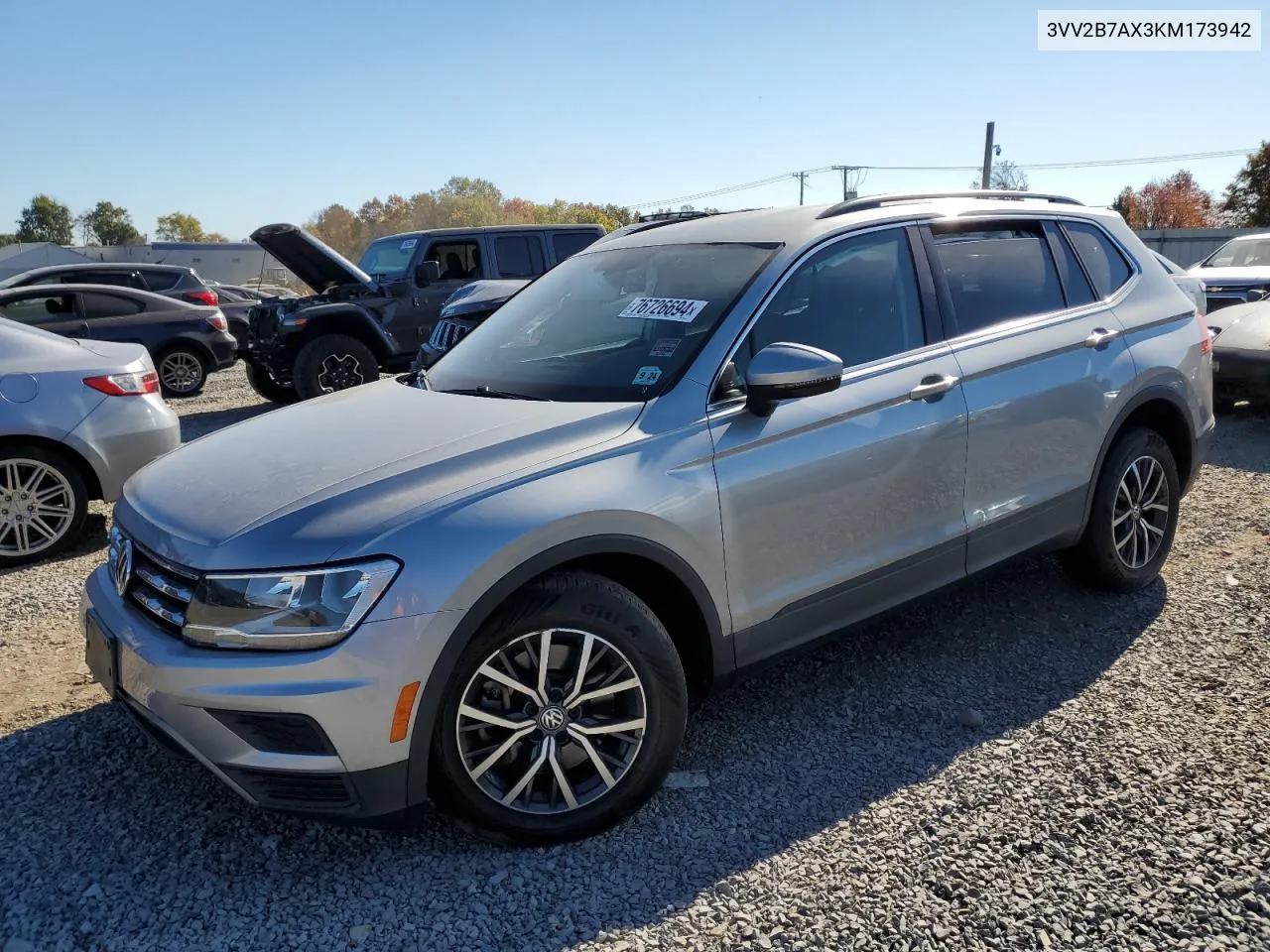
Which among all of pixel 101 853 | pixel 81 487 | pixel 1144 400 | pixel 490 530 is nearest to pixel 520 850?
pixel 490 530

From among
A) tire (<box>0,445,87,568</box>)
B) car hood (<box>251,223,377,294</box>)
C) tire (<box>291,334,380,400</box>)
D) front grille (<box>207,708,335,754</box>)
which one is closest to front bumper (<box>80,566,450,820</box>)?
front grille (<box>207,708,335,754</box>)

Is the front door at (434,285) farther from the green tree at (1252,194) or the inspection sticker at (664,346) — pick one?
the green tree at (1252,194)

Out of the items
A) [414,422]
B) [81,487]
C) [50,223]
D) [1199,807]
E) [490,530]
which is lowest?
[1199,807]

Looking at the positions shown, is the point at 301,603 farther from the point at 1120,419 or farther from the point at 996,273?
the point at 1120,419

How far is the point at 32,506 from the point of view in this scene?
18.0ft

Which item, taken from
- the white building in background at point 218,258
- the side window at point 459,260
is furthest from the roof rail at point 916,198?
the white building in background at point 218,258

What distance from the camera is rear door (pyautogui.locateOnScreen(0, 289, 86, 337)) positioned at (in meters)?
10.7

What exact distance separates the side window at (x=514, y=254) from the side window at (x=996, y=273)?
7.82m

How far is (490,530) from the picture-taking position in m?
2.47

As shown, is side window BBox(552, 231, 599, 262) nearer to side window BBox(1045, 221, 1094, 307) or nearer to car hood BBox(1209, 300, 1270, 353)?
car hood BBox(1209, 300, 1270, 353)

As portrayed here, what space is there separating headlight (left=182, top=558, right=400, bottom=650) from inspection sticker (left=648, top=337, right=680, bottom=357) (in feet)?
3.85

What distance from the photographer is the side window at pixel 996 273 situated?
12.1ft

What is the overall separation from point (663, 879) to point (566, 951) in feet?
1.16

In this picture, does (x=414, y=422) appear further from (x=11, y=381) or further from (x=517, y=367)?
(x=11, y=381)
